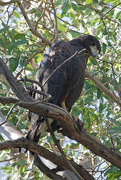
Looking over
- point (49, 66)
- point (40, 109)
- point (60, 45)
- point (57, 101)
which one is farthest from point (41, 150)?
point (60, 45)

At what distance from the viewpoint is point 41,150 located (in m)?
2.45

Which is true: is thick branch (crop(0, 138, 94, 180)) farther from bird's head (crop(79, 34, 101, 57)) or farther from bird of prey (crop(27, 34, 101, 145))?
bird's head (crop(79, 34, 101, 57))

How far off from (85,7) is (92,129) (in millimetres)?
1526

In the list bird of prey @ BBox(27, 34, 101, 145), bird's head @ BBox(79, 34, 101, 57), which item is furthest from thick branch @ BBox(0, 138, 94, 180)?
bird's head @ BBox(79, 34, 101, 57)

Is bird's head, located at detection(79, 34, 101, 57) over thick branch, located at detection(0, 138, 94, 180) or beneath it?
over

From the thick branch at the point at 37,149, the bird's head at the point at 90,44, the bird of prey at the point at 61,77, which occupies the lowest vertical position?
the thick branch at the point at 37,149

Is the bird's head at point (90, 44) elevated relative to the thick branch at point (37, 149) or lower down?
elevated

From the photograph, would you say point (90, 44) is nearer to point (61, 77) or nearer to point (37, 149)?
point (61, 77)

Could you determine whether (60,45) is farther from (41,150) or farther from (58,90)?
(41,150)

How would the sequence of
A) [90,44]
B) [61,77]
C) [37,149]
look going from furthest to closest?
[90,44]
[61,77]
[37,149]

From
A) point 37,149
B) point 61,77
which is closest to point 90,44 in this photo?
point 61,77

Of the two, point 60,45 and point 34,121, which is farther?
point 60,45

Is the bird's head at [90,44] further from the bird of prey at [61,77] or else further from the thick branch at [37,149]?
the thick branch at [37,149]

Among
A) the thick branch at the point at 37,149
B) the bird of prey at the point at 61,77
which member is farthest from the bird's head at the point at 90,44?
the thick branch at the point at 37,149
